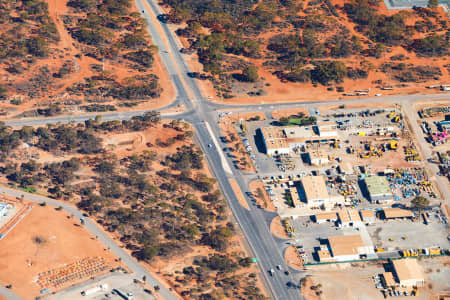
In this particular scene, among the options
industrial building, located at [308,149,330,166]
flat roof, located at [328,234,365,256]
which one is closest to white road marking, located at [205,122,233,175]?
industrial building, located at [308,149,330,166]

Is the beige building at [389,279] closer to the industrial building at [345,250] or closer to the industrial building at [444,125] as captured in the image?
the industrial building at [345,250]

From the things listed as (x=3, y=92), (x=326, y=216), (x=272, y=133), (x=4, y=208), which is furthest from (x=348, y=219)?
(x=3, y=92)

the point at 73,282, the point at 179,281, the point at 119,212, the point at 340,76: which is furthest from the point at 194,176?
the point at 340,76

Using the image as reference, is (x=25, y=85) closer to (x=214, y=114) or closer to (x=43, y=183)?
(x=43, y=183)

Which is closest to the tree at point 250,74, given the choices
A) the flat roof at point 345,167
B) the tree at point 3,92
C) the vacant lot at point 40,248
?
the flat roof at point 345,167

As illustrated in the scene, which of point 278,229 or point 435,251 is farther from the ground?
point 278,229

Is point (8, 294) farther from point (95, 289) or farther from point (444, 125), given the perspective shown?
point (444, 125)
